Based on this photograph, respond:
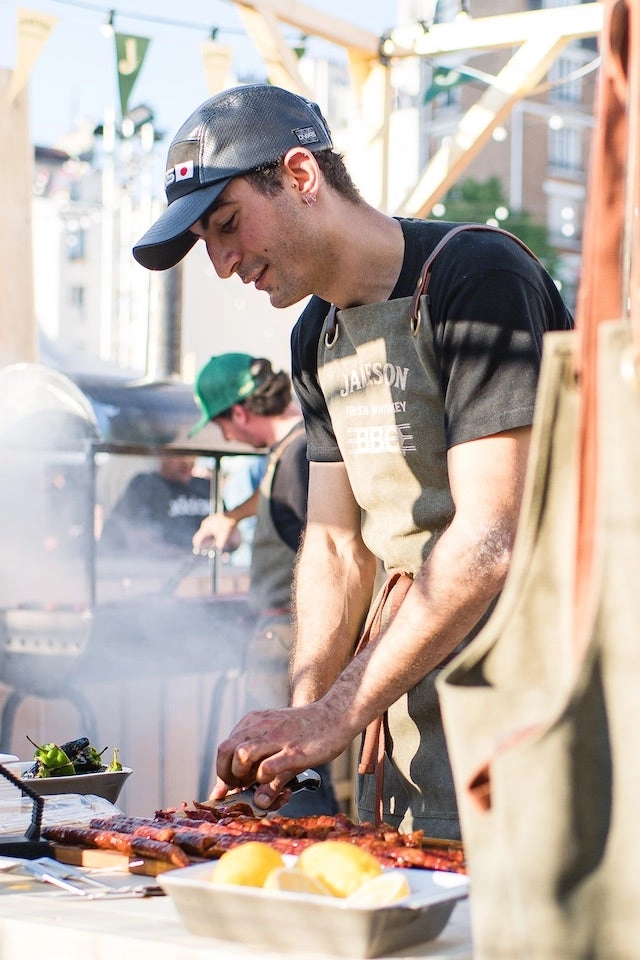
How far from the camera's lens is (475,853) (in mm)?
965

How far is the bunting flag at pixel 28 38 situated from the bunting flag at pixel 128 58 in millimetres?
635

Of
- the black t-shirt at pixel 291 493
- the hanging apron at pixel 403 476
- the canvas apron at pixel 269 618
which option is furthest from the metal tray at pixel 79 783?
the canvas apron at pixel 269 618

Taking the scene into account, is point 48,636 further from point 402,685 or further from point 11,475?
point 402,685

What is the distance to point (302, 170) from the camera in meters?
2.04

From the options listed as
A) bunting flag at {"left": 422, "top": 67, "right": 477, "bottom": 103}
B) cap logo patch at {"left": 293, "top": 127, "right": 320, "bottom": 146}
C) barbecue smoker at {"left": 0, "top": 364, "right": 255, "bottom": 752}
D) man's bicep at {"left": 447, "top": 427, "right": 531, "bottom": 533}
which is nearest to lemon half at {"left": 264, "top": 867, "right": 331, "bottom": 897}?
man's bicep at {"left": 447, "top": 427, "right": 531, "bottom": 533}

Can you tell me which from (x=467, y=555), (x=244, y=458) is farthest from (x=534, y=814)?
(x=244, y=458)

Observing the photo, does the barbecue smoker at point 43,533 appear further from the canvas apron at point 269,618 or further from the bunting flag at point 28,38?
the bunting flag at point 28,38

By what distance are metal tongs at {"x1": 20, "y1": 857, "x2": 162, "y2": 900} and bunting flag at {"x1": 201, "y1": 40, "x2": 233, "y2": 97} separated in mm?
4327

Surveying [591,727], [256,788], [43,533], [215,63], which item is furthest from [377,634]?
[215,63]

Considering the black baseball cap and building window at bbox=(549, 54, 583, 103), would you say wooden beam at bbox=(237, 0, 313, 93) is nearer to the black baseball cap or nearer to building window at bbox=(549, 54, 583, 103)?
the black baseball cap

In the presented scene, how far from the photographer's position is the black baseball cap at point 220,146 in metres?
1.96

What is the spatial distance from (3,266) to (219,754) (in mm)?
3437

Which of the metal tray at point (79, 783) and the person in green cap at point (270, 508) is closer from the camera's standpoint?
the metal tray at point (79, 783)

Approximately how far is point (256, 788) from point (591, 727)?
102 centimetres
